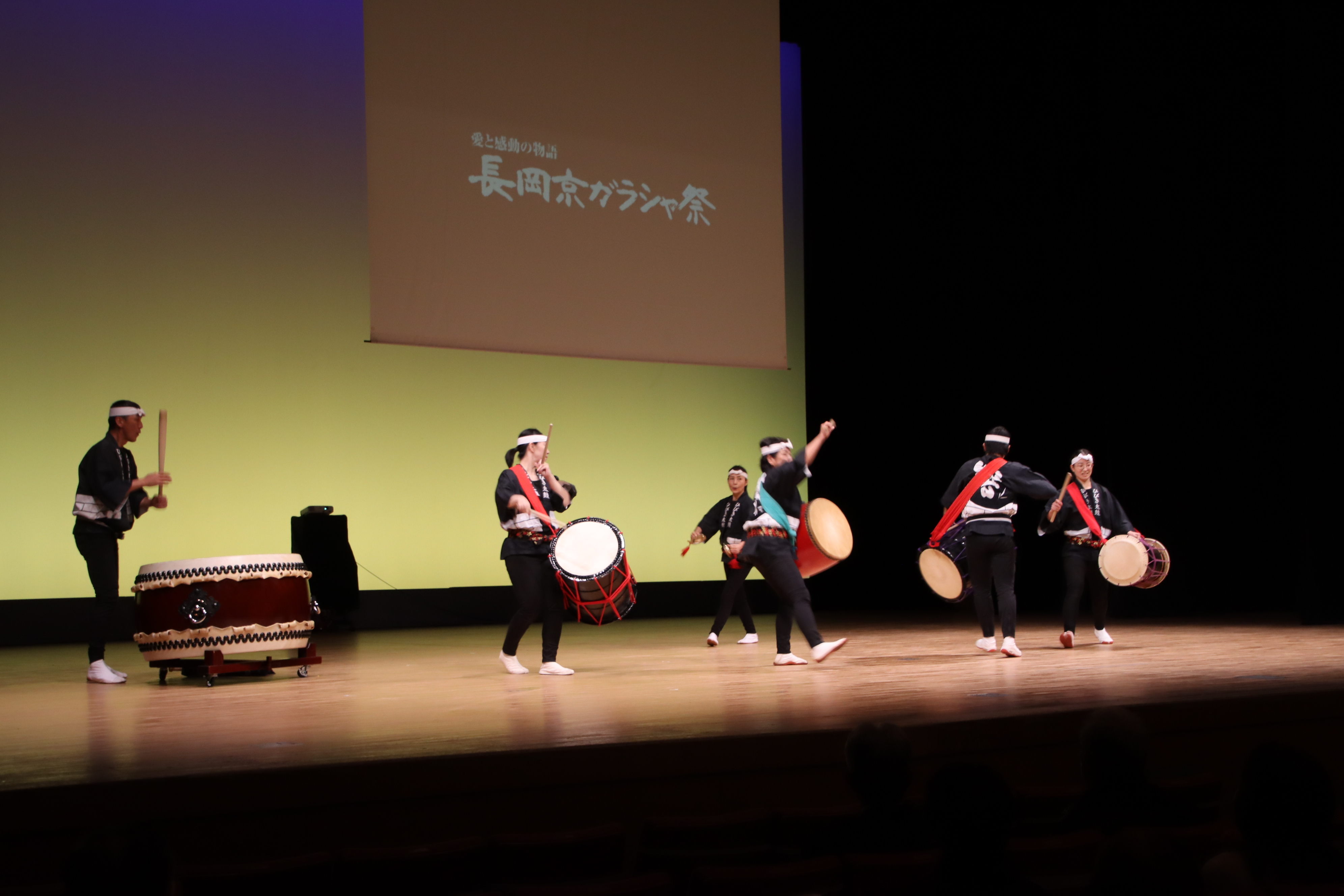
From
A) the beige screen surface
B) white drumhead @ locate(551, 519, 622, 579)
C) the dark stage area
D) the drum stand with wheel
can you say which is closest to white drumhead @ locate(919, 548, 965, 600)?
the dark stage area

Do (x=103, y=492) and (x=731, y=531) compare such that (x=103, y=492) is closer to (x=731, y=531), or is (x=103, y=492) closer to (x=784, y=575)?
(x=784, y=575)

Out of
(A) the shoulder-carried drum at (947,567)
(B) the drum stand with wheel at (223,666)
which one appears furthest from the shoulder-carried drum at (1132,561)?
(B) the drum stand with wheel at (223,666)

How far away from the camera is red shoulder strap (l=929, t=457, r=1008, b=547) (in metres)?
6.20

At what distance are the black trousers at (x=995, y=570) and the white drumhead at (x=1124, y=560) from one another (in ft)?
2.22

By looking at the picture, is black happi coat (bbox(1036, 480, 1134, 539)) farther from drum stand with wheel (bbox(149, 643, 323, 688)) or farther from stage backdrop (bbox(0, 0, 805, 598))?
drum stand with wheel (bbox(149, 643, 323, 688))

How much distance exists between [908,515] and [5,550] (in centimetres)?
696

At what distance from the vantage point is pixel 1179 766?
3861 mm

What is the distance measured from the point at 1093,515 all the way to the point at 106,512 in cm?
514

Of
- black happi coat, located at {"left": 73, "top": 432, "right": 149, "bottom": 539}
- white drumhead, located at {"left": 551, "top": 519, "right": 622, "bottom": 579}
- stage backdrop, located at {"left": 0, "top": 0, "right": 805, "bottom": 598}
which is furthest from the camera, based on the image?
stage backdrop, located at {"left": 0, "top": 0, "right": 805, "bottom": 598}

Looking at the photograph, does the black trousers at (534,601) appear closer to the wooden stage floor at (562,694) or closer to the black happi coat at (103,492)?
the wooden stage floor at (562,694)

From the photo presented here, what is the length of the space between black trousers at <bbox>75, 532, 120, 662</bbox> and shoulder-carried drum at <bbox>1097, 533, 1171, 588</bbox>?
5146 mm

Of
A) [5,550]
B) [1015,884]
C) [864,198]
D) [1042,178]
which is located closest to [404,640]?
[5,550]

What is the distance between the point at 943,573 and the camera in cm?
666

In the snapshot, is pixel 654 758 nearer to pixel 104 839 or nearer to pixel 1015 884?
pixel 1015 884
